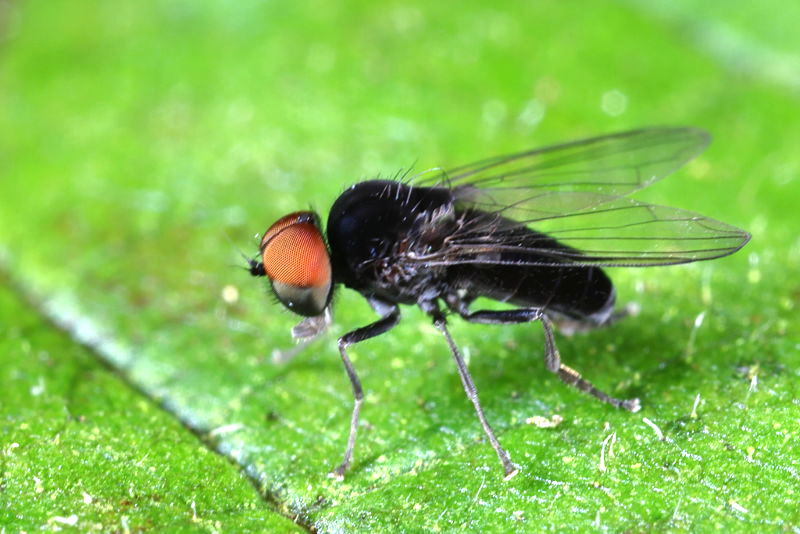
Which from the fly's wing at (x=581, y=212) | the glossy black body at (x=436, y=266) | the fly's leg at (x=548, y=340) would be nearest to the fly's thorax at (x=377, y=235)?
the glossy black body at (x=436, y=266)

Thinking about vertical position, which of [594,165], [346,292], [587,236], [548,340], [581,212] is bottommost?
[548,340]

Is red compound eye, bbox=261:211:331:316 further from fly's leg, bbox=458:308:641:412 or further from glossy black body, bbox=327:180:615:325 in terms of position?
fly's leg, bbox=458:308:641:412

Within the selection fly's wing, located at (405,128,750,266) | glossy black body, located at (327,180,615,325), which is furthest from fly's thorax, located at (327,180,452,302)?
fly's wing, located at (405,128,750,266)

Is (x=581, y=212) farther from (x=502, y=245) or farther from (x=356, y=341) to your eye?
(x=356, y=341)

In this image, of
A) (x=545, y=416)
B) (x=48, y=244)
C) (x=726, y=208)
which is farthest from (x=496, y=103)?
(x=48, y=244)

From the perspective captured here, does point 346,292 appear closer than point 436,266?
No

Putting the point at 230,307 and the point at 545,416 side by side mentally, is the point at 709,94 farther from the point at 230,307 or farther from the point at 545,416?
the point at 230,307

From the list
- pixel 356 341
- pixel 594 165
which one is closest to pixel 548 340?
pixel 356 341

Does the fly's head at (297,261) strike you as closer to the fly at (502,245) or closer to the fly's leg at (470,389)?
the fly at (502,245)
